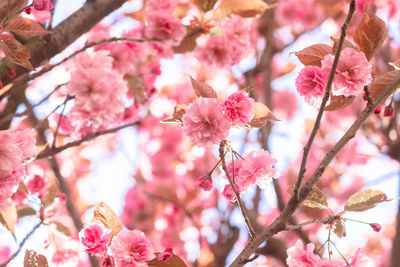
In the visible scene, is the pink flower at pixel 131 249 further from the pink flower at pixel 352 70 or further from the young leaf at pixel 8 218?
the pink flower at pixel 352 70

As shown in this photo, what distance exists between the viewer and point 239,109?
3.21 feet

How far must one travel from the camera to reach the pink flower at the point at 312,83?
0.99 m

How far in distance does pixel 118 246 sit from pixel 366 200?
2.02ft

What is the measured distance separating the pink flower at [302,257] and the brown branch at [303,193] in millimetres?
143

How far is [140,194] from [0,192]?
6.98 feet

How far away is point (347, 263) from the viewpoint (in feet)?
3.20

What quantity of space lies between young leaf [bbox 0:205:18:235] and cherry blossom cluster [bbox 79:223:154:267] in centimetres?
34

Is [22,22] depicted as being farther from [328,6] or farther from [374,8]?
[328,6]

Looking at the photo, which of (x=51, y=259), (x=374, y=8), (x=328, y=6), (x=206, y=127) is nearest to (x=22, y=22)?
(x=206, y=127)

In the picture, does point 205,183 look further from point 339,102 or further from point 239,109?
point 339,102

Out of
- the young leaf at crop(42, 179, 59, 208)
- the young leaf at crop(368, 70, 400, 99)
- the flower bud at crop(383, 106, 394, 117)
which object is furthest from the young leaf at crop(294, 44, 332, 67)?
the young leaf at crop(42, 179, 59, 208)

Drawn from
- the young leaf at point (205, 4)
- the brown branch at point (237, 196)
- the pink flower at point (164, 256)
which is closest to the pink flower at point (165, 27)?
the young leaf at point (205, 4)

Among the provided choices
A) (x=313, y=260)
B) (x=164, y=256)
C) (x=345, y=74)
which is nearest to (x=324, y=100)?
(x=345, y=74)

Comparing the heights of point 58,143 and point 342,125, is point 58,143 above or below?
above
